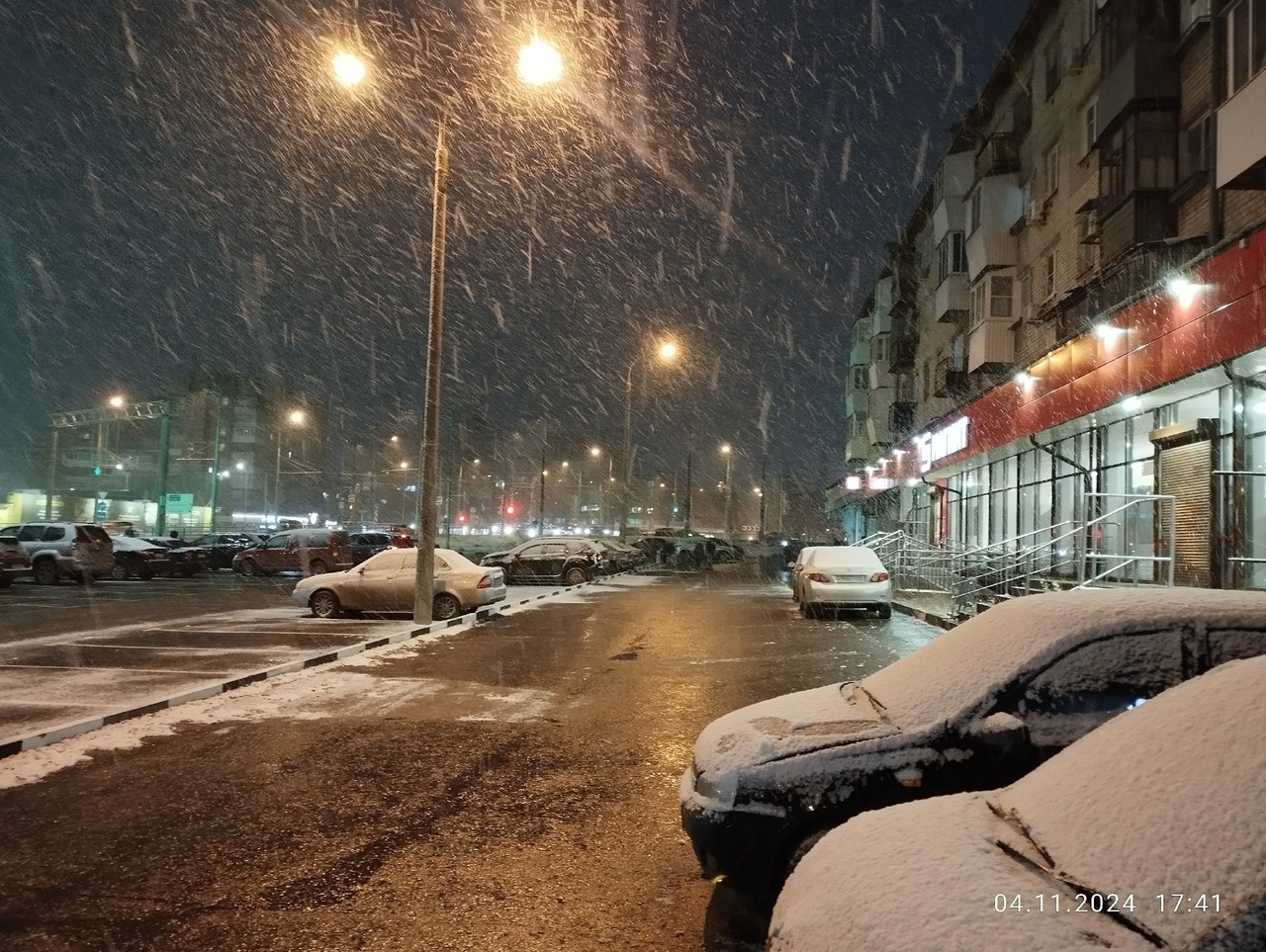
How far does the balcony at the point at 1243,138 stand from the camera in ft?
42.7

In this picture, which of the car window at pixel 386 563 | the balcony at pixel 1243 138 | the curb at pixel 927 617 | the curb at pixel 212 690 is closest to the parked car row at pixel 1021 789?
the curb at pixel 212 690

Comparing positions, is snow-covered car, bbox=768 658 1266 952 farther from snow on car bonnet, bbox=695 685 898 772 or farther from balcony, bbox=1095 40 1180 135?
balcony, bbox=1095 40 1180 135

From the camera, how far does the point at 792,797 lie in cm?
441

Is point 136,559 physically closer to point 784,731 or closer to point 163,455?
point 163,455

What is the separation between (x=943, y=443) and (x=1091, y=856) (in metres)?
29.9

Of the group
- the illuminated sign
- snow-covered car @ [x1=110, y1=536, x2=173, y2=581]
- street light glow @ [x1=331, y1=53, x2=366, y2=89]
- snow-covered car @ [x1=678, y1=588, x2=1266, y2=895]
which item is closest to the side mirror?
snow-covered car @ [x1=678, y1=588, x2=1266, y2=895]

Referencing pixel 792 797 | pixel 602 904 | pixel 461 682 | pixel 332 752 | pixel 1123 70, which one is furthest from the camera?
pixel 1123 70

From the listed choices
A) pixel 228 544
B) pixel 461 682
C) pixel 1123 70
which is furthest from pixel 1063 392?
pixel 228 544

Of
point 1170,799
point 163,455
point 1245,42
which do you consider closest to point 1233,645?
point 1170,799

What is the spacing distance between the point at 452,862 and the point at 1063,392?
17666mm

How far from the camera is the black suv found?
107 ft

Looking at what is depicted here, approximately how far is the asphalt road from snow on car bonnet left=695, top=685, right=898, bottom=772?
76 cm

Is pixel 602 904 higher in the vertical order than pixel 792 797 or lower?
lower

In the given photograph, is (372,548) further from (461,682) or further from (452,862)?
(452,862)
